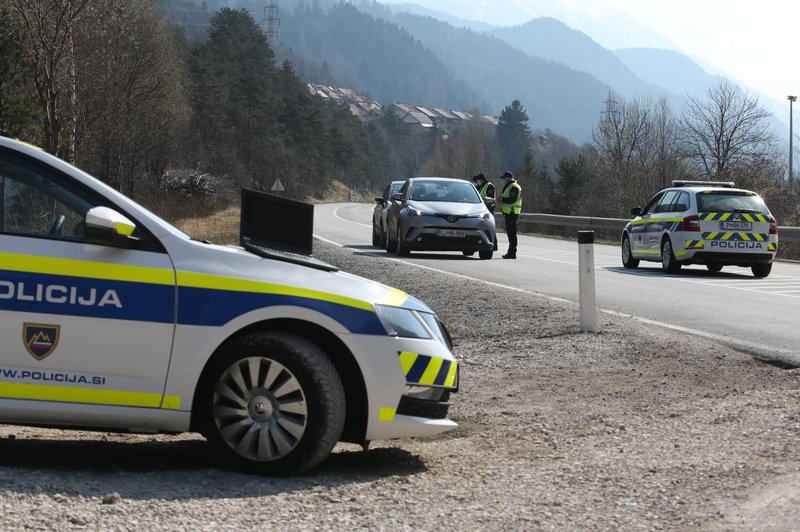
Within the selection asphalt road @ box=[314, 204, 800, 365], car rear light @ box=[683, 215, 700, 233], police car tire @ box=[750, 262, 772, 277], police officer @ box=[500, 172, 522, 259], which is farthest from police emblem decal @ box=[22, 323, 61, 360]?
police officer @ box=[500, 172, 522, 259]

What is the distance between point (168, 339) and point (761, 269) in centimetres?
1748

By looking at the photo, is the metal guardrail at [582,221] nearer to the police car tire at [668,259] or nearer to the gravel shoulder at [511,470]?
the police car tire at [668,259]

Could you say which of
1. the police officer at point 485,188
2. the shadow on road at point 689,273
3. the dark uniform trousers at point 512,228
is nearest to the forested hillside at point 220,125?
the police officer at point 485,188

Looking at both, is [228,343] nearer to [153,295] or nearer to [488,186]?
[153,295]

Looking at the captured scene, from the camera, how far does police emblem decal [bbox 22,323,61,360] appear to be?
5227 mm

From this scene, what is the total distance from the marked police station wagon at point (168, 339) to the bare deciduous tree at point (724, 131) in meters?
62.1

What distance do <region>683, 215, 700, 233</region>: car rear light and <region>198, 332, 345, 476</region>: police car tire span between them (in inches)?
630

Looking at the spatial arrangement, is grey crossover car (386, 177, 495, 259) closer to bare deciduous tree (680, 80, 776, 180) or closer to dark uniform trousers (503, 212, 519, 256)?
dark uniform trousers (503, 212, 519, 256)

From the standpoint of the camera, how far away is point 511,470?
572 cm

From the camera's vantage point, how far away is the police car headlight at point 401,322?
18.1 ft

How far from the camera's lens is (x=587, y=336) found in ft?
36.2

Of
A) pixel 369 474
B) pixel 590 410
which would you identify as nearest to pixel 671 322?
pixel 590 410

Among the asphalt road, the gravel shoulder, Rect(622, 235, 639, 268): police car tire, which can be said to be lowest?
the gravel shoulder

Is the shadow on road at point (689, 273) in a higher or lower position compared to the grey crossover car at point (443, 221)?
lower
